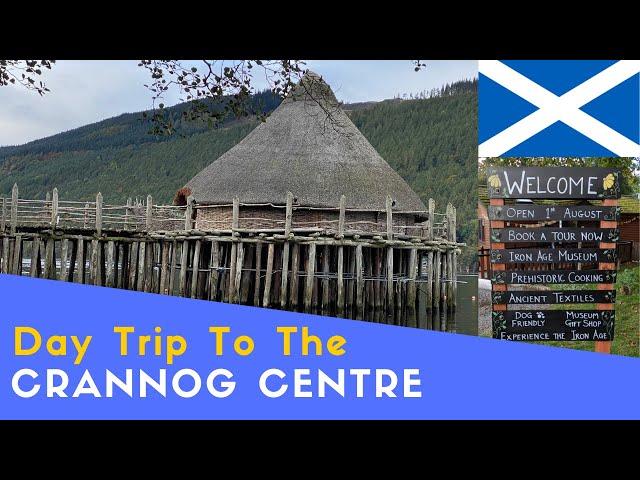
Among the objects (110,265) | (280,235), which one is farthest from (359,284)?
(110,265)

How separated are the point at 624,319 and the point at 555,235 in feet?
4.80

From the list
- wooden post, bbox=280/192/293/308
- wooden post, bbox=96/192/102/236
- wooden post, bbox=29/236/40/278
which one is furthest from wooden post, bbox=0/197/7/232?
wooden post, bbox=280/192/293/308

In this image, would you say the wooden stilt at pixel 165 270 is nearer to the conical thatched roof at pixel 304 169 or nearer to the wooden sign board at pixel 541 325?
the conical thatched roof at pixel 304 169

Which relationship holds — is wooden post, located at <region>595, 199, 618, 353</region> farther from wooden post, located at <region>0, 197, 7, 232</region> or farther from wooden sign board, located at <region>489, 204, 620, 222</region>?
wooden post, located at <region>0, 197, 7, 232</region>

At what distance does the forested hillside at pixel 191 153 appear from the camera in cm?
4250

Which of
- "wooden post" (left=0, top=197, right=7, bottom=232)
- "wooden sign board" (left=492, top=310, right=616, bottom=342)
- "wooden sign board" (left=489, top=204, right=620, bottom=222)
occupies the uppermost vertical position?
"wooden post" (left=0, top=197, right=7, bottom=232)

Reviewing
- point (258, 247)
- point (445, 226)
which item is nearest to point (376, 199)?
point (445, 226)

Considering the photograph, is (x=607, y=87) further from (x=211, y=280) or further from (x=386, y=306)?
(x=211, y=280)

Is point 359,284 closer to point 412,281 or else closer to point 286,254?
point 412,281

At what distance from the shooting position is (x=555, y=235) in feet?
35.5

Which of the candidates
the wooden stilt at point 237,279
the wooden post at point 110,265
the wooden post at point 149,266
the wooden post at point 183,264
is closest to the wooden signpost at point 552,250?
the wooden stilt at point 237,279

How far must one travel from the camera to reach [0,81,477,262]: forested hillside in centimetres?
4250

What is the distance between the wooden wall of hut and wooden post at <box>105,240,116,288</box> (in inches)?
1.0

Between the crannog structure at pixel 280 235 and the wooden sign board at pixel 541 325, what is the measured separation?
944 centimetres
